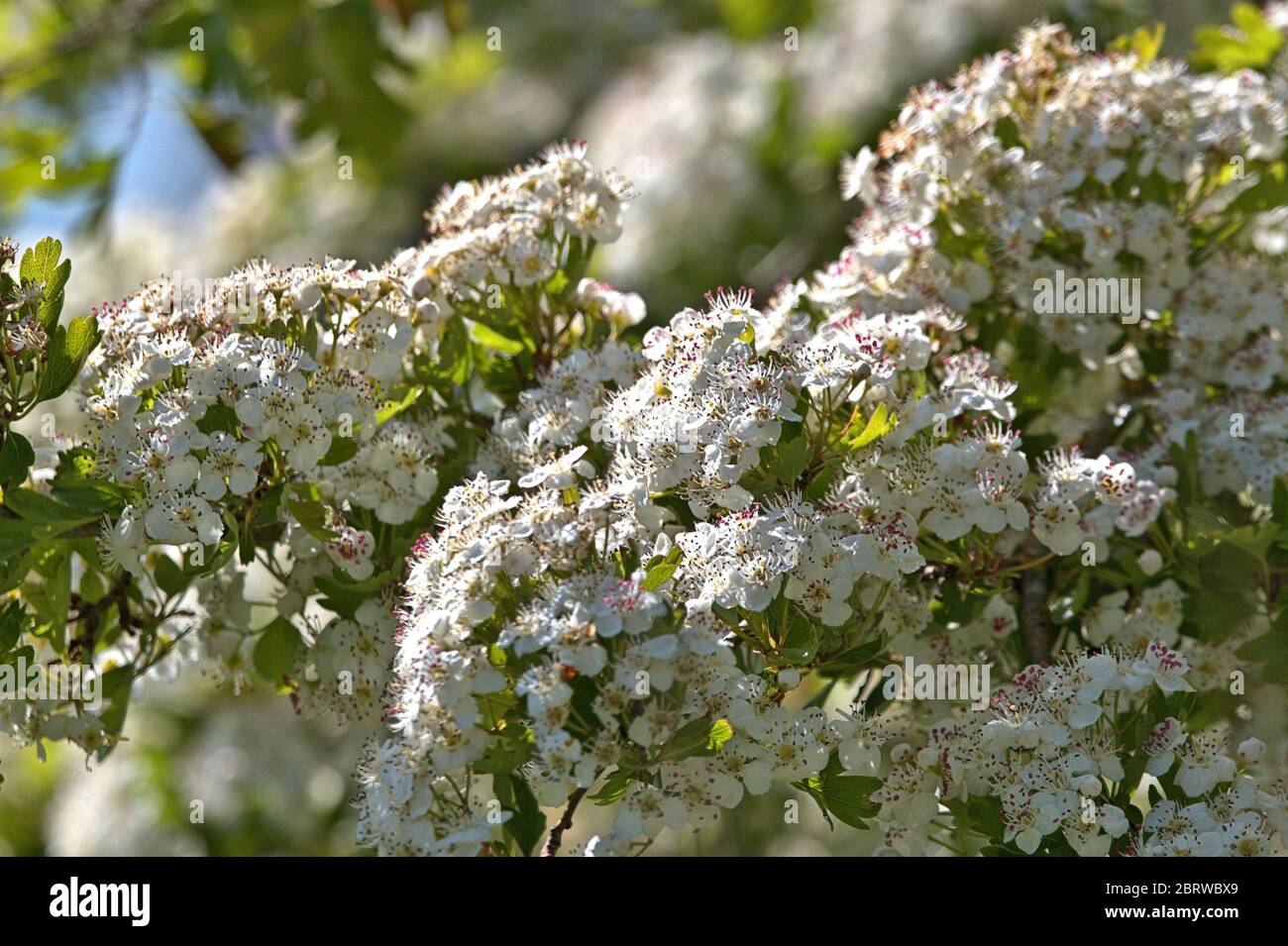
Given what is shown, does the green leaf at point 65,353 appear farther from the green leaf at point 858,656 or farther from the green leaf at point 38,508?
the green leaf at point 858,656

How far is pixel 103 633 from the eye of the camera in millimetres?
2309

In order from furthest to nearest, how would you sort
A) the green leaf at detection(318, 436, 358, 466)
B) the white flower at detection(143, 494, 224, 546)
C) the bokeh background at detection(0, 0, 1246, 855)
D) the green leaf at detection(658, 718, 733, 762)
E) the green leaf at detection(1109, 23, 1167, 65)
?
the bokeh background at detection(0, 0, 1246, 855), the green leaf at detection(1109, 23, 1167, 65), the green leaf at detection(318, 436, 358, 466), the white flower at detection(143, 494, 224, 546), the green leaf at detection(658, 718, 733, 762)

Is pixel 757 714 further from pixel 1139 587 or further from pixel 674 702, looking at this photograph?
pixel 1139 587

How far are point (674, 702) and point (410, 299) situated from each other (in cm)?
82

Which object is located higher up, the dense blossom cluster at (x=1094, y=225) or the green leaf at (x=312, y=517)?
the dense blossom cluster at (x=1094, y=225)

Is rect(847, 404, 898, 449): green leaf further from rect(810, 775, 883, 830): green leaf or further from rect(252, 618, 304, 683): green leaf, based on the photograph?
rect(252, 618, 304, 683): green leaf

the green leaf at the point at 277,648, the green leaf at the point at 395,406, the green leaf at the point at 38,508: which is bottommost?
the green leaf at the point at 277,648

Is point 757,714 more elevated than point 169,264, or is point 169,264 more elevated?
point 169,264

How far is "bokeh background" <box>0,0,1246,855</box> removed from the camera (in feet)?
14.6

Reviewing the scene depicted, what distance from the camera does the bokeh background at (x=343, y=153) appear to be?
4.44 m

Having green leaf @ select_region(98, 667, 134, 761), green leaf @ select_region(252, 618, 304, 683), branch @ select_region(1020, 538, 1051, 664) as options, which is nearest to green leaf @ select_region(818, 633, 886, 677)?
branch @ select_region(1020, 538, 1051, 664)

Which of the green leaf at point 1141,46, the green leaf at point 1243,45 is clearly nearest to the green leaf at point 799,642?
the green leaf at point 1141,46

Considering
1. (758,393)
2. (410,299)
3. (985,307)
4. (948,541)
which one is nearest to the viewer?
(758,393)
